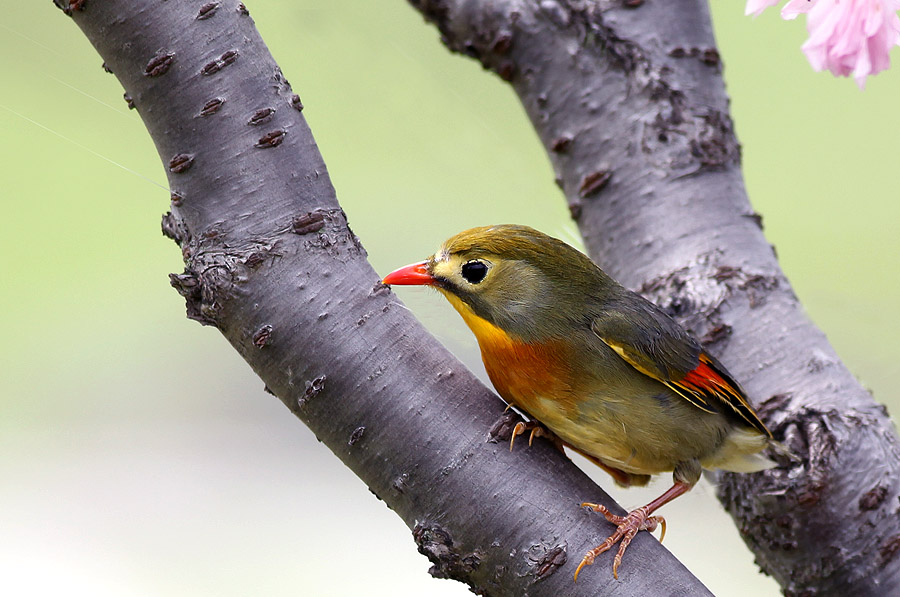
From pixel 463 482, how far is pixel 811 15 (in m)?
0.85

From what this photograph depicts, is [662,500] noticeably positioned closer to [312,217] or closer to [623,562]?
[623,562]

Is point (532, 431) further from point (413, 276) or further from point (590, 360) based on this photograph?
point (413, 276)

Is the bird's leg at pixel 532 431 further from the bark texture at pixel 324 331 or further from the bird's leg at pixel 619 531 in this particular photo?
the bird's leg at pixel 619 531

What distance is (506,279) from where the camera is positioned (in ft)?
4.79

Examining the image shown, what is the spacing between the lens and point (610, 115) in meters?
1.93

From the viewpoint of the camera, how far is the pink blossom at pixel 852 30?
116cm

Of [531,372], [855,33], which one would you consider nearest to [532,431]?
[531,372]

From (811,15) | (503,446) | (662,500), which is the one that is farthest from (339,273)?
(811,15)

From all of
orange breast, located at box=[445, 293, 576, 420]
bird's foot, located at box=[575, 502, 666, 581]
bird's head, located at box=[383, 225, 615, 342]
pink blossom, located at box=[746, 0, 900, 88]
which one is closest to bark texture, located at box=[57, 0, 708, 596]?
bird's foot, located at box=[575, 502, 666, 581]

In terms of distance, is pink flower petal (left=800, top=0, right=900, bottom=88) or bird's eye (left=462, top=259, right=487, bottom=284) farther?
A: bird's eye (left=462, top=259, right=487, bottom=284)

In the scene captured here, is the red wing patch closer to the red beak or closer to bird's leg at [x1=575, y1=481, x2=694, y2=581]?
bird's leg at [x1=575, y1=481, x2=694, y2=581]

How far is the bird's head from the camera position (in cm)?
145

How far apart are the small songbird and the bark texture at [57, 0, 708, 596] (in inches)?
8.6

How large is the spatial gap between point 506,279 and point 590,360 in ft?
0.66
